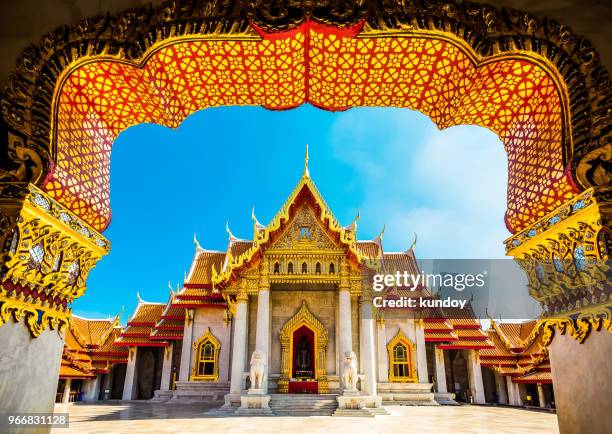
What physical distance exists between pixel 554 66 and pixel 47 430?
4.68 metres

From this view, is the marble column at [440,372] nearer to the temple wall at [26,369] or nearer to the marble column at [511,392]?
the marble column at [511,392]

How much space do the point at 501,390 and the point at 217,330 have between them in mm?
15581

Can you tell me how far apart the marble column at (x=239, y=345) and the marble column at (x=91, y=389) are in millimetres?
13380

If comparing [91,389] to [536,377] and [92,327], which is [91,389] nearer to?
[92,327]

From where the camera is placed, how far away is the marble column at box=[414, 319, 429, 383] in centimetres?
1677

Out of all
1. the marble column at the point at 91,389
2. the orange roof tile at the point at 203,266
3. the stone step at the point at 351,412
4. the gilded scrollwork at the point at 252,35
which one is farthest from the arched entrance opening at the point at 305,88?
the marble column at the point at 91,389

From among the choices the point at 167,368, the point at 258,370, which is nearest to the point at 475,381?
the point at 258,370

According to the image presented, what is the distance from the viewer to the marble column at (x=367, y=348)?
13117 mm

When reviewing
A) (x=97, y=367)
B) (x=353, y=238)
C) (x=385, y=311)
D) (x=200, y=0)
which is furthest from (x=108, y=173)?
(x=97, y=367)

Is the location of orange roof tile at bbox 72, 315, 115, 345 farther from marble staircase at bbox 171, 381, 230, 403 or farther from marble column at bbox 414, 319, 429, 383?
marble column at bbox 414, 319, 429, 383

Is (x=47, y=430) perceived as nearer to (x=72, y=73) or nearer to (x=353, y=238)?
(x=72, y=73)

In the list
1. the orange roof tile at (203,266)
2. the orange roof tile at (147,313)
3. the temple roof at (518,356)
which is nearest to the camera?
the temple roof at (518,356)

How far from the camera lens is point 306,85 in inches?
149

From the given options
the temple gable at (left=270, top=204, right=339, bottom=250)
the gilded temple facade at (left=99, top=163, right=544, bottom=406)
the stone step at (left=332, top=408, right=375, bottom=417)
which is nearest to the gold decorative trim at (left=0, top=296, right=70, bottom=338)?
the gilded temple facade at (left=99, top=163, right=544, bottom=406)
